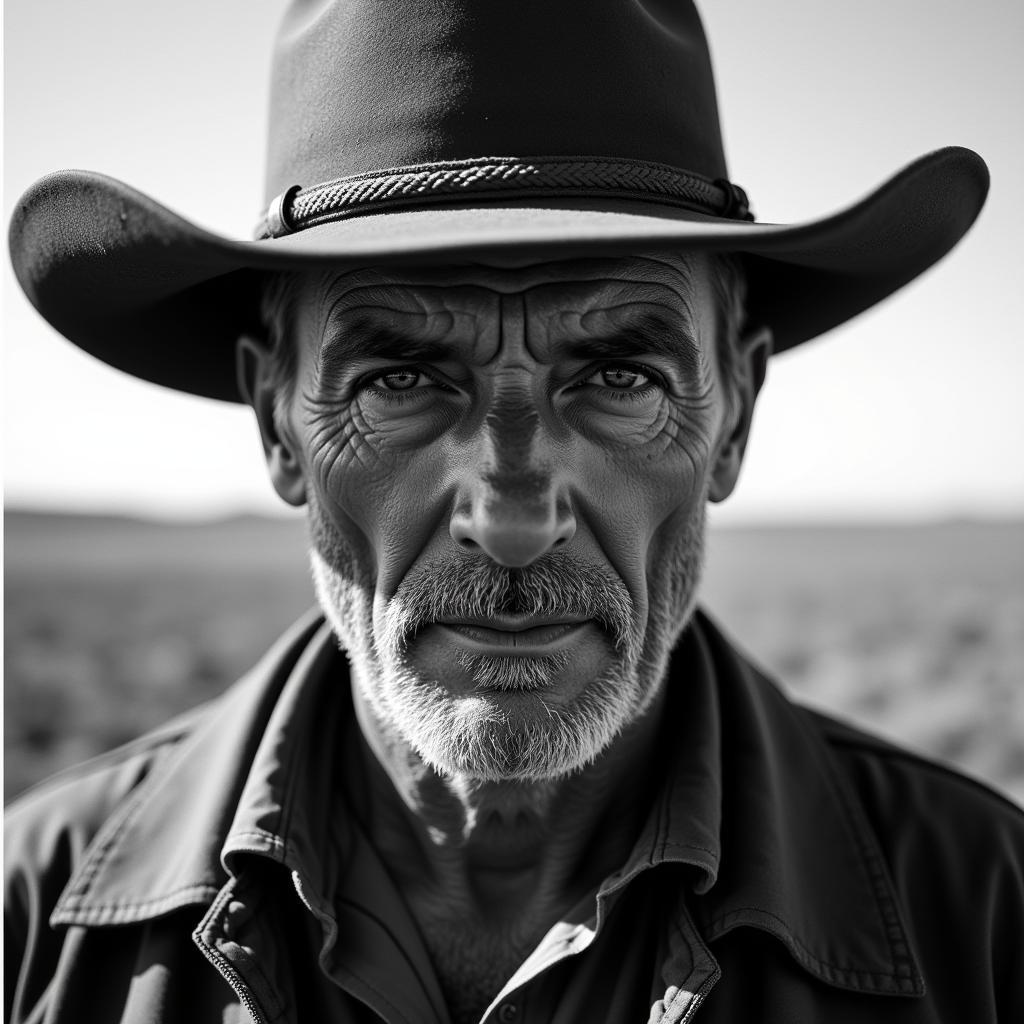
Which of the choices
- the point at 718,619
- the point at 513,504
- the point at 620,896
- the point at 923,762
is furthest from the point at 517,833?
the point at 718,619

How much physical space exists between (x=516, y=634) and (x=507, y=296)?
2.18 ft

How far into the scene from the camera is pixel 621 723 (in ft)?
6.76

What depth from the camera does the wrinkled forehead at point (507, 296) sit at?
191 centimetres

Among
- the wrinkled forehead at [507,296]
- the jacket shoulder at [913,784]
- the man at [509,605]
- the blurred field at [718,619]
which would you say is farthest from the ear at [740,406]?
the blurred field at [718,619]

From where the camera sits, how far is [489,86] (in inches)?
73.2

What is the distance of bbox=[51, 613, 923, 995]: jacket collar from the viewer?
1943 millimetres

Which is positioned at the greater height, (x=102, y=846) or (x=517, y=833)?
(x=517, y=833)

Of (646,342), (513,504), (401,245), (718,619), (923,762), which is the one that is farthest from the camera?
(718,619)

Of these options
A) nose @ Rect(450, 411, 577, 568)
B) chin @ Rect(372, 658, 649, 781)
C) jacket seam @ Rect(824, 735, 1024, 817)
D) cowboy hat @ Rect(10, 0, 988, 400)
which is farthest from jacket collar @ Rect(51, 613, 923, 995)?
cowboy hat @ Rect(10, 0, 988, 400)

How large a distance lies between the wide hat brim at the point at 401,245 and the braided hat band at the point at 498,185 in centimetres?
3

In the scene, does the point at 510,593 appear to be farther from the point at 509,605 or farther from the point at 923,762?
the point at 923,762

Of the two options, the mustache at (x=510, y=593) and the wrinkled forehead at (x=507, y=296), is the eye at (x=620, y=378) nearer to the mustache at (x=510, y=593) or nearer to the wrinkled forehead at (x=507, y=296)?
the wrinkled forehead at (x=507, y=296)

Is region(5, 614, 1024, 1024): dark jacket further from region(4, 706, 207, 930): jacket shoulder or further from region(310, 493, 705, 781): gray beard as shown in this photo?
region(310, 493, 705, 781): gray beard

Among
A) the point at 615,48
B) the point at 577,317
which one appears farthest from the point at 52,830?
the point at 615,48
